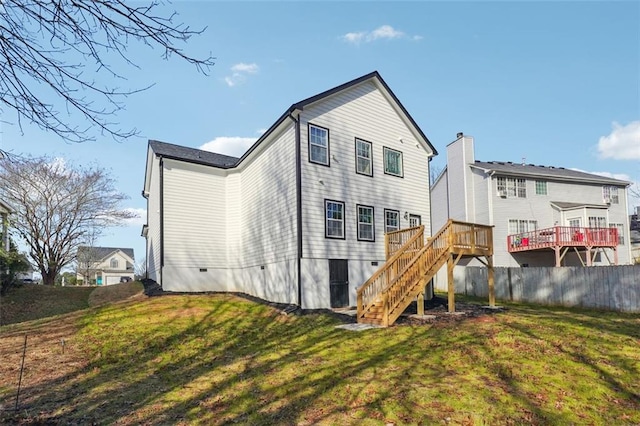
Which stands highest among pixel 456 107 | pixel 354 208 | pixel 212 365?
pixel 456 107

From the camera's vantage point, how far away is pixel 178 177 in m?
18.5

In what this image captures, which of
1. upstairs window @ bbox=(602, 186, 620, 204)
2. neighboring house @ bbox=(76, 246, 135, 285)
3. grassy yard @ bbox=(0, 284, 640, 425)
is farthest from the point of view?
neighboring house @ bbox=(76, 246, 135, 285)

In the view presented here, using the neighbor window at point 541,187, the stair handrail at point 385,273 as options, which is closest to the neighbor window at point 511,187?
the neighbor window at point 541,187

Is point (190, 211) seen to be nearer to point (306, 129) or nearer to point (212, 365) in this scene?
point (306, 129)

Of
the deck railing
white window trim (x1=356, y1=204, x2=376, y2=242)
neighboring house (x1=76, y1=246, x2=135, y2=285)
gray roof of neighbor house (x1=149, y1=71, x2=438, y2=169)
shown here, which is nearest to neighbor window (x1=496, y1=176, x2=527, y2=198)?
gray roof of neighbor house (x1=149, y1=71, x2=438, y2=169)

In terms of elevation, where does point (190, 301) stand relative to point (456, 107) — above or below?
below

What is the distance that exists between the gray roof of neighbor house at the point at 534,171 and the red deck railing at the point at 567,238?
426cm

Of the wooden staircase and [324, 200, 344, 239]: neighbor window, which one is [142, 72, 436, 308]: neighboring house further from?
the wooden staircase

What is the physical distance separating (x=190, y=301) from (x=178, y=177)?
6338 millimetres

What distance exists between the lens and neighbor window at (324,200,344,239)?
49.5ft

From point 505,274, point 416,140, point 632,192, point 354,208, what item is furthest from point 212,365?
point 632,192

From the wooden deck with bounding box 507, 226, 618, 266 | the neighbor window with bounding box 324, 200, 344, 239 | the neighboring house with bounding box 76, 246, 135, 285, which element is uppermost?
the neighbor window with bounding box 324, 200, 344, 239

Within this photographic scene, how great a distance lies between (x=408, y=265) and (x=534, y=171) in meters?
21.1

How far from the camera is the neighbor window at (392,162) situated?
17.5 m
